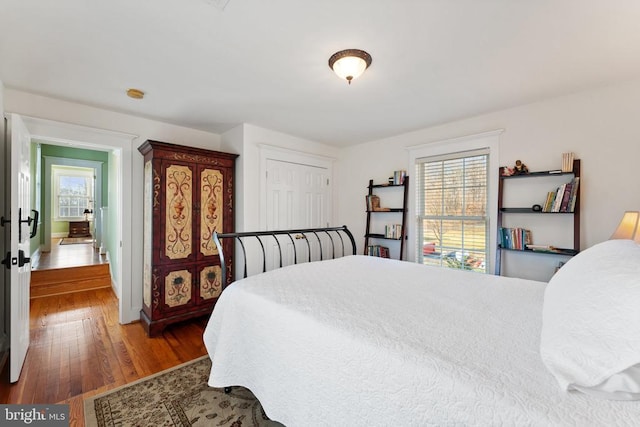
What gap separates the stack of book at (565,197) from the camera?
2.49m

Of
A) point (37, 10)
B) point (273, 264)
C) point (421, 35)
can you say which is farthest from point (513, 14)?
point (273, 264)

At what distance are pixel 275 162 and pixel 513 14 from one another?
2.84 m

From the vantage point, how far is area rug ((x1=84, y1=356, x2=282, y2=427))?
164 cm

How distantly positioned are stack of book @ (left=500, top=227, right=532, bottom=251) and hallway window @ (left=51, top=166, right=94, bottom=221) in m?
10.3

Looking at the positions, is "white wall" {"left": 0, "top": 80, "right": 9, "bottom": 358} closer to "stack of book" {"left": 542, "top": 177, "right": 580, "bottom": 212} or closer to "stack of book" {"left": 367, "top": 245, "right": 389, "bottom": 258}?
"stack of book" {"left": 367, "top": 245, "right": 389, "bottom": 258}

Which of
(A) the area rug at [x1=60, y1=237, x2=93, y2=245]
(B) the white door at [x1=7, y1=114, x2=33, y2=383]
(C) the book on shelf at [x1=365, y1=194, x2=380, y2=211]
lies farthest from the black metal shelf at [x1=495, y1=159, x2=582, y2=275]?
(A) the area rug at [x1=60, y1=237, x2=93, y2=245]

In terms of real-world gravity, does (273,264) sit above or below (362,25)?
below

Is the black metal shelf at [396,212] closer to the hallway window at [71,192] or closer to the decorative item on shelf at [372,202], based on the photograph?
the decorative item on shelf at [372,202]

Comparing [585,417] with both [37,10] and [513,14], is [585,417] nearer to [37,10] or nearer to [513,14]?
[513,14]

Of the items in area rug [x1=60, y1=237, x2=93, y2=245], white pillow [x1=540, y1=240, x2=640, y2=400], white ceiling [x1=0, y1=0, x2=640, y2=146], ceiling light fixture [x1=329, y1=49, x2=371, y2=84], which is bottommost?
area rug [x1=60, y1=237, x2=93, y2=245]

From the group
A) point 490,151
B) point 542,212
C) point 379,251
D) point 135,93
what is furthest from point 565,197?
point 135,93

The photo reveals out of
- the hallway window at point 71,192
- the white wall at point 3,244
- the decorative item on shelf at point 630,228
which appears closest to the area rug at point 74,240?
the hallway window at point 71,192

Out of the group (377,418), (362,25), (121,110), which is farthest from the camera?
(121,110)

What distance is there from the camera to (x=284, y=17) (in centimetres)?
159
